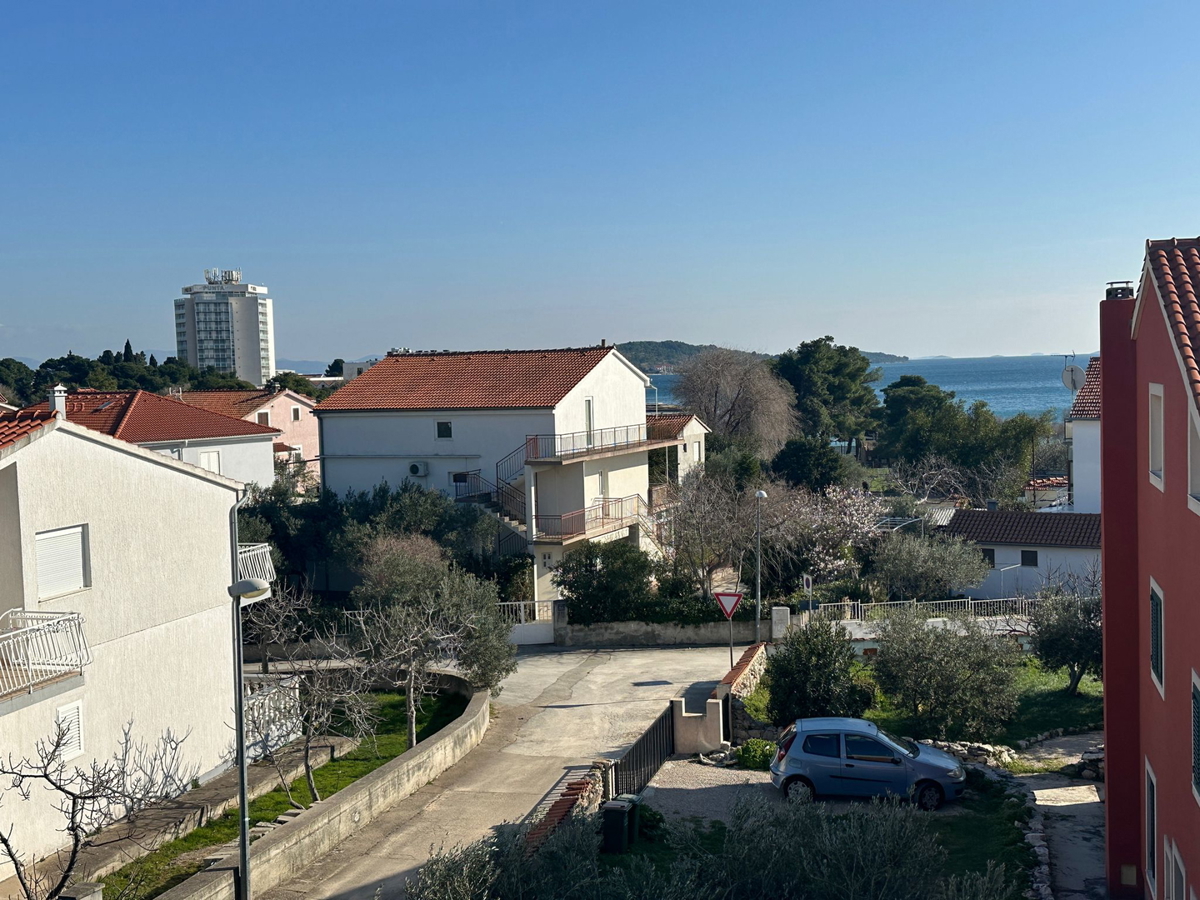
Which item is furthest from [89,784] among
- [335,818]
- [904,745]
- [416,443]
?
[416,443]

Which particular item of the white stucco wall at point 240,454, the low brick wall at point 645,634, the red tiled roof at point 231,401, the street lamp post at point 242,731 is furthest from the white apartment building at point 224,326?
the street lamp post at point 242,731

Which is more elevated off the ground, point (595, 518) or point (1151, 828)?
point (595, 518)

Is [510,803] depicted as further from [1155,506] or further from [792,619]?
[792,619]

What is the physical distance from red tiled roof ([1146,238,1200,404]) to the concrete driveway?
9.79m

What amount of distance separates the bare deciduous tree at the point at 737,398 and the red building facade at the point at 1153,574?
156 feet

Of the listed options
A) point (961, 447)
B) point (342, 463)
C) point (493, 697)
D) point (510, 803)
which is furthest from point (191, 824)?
point (961, 447)

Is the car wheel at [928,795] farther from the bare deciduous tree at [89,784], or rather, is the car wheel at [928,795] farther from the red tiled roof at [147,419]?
the red tiled roof at [147,419]

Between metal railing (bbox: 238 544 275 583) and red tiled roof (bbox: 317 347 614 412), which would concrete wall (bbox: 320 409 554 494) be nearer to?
red tiled roof (bbox: 317 347 614 412)

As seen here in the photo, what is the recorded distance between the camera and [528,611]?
31000mm

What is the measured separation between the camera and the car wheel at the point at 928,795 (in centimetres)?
1636

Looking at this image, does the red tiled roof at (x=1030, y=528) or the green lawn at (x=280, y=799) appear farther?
the red tiled roof at (x=1030, y=528)

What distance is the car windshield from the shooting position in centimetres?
1653

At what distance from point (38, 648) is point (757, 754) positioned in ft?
38.9

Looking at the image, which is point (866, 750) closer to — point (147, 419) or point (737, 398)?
point (147, 419)
